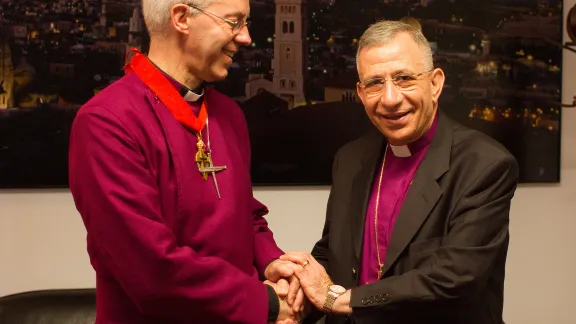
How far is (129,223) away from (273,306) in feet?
1.73

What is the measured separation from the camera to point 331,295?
1.92 meters

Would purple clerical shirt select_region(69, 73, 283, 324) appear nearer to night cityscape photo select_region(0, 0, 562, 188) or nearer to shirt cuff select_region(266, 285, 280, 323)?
shirt cuff select_region(266, 285, 280, 323)

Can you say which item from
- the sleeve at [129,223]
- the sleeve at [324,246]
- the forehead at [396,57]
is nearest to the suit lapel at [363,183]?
the sleeve at [324,246]

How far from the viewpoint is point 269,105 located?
9.63 ft

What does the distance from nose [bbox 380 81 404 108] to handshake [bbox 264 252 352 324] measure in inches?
22.4

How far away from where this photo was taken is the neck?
5.76 ft

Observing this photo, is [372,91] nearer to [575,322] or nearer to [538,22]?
[538,22]

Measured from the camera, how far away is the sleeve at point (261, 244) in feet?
6.72

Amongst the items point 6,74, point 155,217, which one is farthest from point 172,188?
point 6,74

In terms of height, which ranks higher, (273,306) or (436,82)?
(436,82)

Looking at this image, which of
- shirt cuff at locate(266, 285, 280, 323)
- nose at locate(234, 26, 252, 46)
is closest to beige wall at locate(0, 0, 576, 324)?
shirt cuff at locate(266, 285, 280, 323)

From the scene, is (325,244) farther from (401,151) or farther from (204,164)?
(204,164)

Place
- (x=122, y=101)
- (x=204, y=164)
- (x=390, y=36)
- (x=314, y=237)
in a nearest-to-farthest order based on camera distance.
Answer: (x=122, y=101)
(x=204, y=164)
(x=390, y=36)
(x=314, y=237)

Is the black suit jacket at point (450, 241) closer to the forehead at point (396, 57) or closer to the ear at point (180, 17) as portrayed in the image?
the forehead at point (396, 57)
